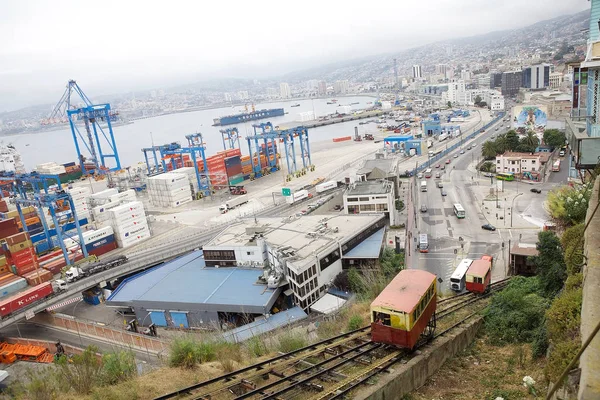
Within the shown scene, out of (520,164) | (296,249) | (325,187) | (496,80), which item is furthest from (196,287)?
(496,80)

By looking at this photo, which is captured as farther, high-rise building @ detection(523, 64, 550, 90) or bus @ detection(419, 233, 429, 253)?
high-rise building @ detection(523, 64, 550, 90)

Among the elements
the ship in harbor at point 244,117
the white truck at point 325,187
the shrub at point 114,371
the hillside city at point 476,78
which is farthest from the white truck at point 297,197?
the ship in harbor at point 244,117

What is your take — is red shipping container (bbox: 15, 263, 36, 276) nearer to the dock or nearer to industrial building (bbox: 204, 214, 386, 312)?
industrial building (bbox: 204, 214, 386, 312)

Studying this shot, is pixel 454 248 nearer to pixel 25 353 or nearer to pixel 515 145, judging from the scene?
pixel 25 353

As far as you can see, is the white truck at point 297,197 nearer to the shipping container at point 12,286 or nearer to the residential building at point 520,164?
the residential building at point 520,164

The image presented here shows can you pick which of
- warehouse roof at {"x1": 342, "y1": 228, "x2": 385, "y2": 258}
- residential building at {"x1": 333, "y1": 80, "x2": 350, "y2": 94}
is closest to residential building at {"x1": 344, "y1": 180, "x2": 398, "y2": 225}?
warehouse roof at {"x1": 342, "y1": 228, "x2": 385, "y2": 258}

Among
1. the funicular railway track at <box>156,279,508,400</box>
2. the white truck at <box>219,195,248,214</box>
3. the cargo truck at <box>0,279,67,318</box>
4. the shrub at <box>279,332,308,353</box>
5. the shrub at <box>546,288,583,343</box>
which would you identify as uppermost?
the shrub at <box>546,288,583,343</box>

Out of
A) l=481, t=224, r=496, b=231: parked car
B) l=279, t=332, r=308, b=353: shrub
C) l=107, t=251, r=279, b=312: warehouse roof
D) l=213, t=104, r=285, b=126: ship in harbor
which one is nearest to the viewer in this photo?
l=279, t=332, r=308, b=353: shrub
